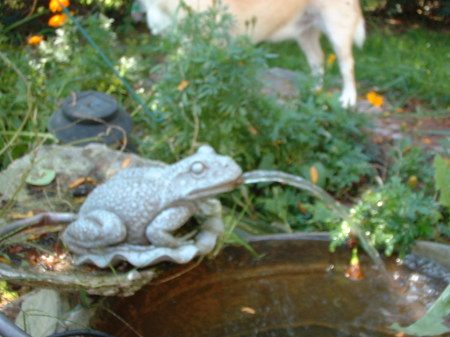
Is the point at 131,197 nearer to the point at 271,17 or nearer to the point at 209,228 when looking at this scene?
the point at 209,228

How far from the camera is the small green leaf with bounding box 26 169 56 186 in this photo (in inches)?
84.0

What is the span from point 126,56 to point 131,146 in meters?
1.67

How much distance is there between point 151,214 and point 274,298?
19.9 inches

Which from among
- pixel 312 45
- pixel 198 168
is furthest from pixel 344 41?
pixel 198 168

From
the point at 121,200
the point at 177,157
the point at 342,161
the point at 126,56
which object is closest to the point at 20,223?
the point at 121,200

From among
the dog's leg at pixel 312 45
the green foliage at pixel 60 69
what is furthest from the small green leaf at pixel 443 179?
the dog's leg at pixel 312 45

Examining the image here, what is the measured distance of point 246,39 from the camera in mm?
2428

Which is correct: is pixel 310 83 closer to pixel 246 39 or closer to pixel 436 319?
pixel 246 39

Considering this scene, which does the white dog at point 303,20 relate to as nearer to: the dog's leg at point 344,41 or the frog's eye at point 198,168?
the dog's leg at point 344,41

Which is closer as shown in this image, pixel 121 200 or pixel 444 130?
pixel 121 200

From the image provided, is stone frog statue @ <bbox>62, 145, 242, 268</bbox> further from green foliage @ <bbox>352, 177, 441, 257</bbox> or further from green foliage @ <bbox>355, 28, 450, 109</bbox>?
green foliage @ <bbox>355, 28, 450, 109</bbox>

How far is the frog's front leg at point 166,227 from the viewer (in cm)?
161

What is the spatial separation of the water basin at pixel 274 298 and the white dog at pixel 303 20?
84.7 inches

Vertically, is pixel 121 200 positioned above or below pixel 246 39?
below
